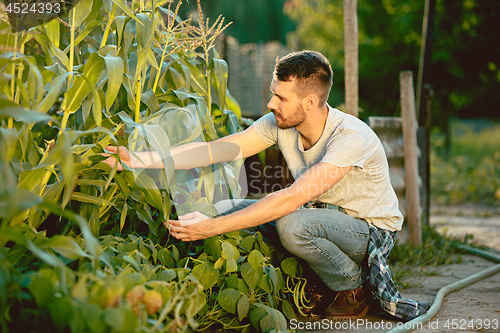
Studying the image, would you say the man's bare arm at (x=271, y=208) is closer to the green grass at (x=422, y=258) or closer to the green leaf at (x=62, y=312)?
the green leaf at (x=62, y=312)

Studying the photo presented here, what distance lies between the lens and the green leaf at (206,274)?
1.49m

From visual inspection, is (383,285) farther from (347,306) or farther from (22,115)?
(22,115)

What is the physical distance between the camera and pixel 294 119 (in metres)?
1.85

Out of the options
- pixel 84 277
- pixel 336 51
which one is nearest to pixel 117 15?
Result: pixel 84 277

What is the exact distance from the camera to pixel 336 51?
30.5 ft

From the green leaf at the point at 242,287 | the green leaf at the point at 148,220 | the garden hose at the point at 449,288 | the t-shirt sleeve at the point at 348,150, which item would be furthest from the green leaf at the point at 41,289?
the garden hose at the point at 449,288

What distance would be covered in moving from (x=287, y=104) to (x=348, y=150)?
33cm

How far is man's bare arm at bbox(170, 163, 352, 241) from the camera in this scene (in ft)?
4.95

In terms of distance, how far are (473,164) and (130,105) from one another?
21.8 ft

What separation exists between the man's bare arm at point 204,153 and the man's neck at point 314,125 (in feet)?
0.78

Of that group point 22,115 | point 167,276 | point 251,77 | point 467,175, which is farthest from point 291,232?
point 251,77

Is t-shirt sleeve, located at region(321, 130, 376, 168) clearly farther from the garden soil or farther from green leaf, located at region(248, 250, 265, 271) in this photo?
the garden soil

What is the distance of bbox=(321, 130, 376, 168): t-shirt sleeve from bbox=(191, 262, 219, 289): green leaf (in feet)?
1.96

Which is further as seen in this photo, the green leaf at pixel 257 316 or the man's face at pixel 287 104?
the man's face at pixel 287 104
